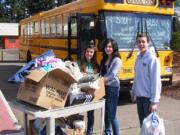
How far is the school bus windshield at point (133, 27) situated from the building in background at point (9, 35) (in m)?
54.7

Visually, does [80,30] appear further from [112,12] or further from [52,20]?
[52,20]

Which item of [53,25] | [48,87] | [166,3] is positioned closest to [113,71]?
[48,87]

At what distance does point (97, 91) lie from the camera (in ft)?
16.9

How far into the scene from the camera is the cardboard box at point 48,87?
459 cm

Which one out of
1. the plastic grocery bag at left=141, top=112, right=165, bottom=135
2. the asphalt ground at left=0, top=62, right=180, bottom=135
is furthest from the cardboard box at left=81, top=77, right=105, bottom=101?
the asphalt ground at left=0, top=62, right=180, bottom=135

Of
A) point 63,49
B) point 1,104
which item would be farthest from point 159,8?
point 1,104

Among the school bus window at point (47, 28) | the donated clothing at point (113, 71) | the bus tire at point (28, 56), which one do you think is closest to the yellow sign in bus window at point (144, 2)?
the donated clothing at point (113, 71)

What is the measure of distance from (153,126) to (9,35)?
2467 inches

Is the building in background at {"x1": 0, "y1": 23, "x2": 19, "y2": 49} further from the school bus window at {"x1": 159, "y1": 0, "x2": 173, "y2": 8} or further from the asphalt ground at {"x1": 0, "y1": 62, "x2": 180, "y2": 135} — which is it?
the school bus window at {"x1": 159, "y1": 0, "x2": 173, "y2": 8}

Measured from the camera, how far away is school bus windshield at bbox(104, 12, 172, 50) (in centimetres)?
1006

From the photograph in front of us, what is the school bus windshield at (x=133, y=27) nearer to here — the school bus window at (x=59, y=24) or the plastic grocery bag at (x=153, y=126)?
the school bus window at (x=59, y=24)

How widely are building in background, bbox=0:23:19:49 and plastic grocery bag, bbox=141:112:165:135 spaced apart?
197 feet

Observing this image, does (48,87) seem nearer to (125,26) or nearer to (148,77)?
(148,77)

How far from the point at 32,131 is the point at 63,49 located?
7.41m
